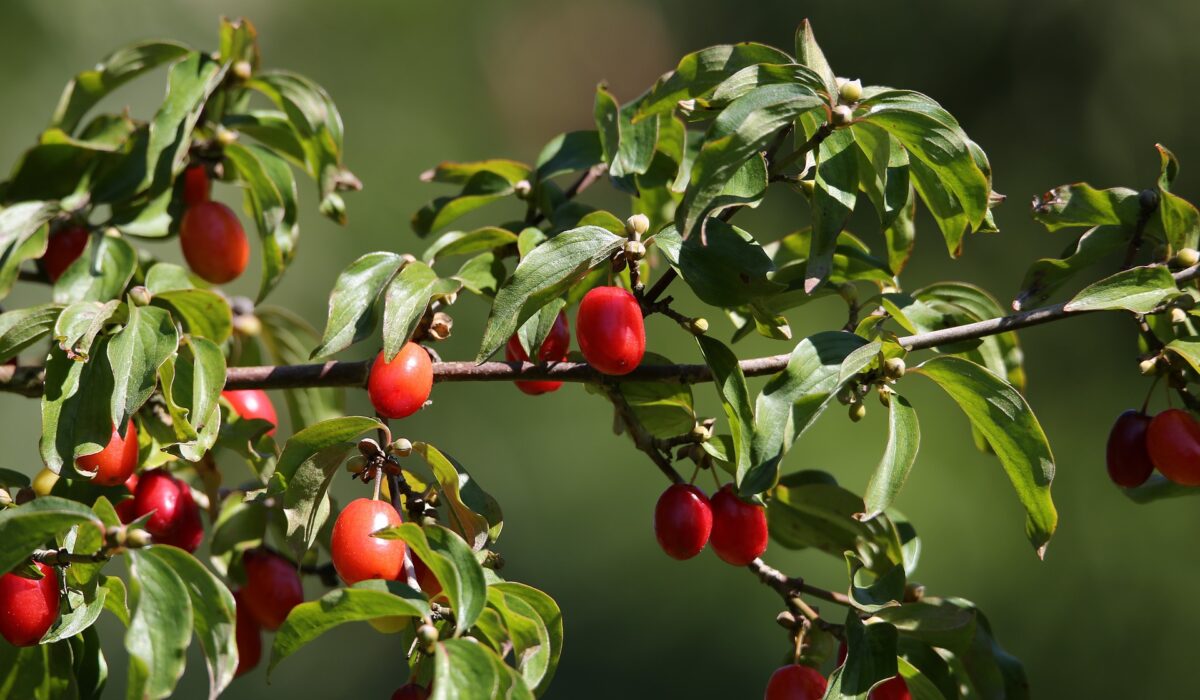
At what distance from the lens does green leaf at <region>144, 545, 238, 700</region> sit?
91 centimetres

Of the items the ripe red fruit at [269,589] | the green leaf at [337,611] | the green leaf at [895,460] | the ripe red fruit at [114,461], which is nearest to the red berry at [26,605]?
the ripe red fruit at [114,461]

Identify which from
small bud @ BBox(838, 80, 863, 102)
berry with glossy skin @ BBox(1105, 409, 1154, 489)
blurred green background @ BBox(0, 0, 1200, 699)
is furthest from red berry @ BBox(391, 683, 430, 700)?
blurred green background @ BBox(0, 0, 1200, 699)

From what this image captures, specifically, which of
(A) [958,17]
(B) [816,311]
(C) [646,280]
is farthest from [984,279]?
(C) [646,280]

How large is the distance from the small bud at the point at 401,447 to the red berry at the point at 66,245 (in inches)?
21.2

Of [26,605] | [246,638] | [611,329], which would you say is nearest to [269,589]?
[246,638]

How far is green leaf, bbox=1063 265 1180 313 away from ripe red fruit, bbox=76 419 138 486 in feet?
3.04

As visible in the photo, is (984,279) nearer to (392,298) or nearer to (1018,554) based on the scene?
(1018,554)

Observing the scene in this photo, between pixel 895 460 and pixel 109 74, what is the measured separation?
3.42ft

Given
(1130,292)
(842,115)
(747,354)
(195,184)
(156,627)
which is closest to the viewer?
(156,627)

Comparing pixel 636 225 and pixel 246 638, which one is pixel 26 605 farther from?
pixel 636 225

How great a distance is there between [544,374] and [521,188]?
0.32 metres

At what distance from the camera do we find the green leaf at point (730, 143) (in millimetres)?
941

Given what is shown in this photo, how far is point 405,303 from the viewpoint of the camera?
3.60ft

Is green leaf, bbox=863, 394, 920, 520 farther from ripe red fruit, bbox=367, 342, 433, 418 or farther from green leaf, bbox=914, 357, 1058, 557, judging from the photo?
ripe red fruit, bbox=367, 342, 433, 418
